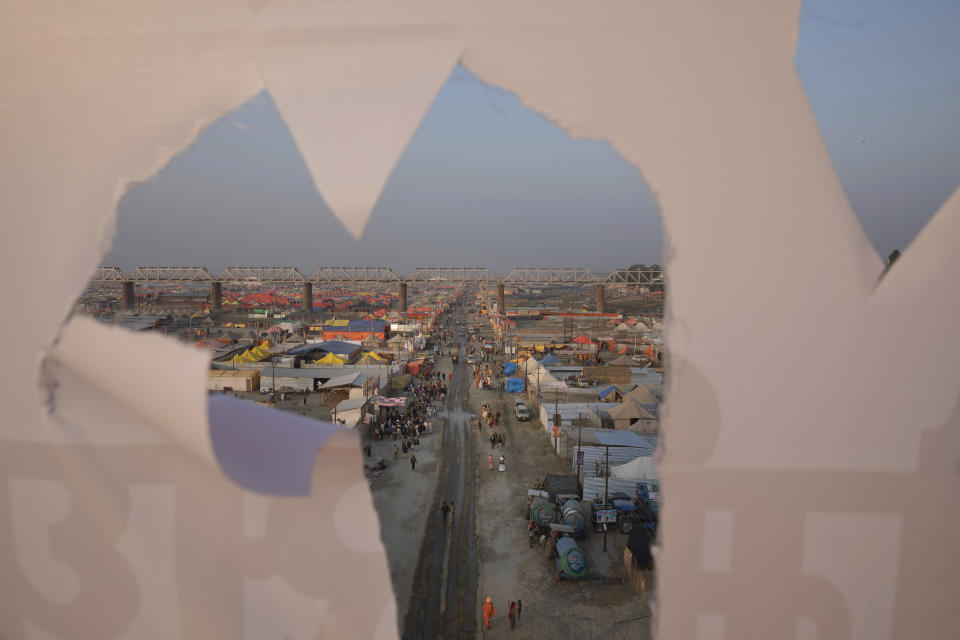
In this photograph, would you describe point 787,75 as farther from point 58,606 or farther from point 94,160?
point 58,606

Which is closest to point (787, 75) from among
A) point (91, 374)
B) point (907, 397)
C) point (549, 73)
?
point (549, 73)

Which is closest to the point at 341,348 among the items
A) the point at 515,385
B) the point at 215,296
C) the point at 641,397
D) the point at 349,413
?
the point at 515,385

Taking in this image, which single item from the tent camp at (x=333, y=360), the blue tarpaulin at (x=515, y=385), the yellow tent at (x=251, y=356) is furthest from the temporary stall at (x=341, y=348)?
the blue tarpaulin at (x=515, y=385)

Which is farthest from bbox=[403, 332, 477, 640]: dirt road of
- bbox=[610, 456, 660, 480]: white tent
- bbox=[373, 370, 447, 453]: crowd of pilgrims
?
bbox=[610, 456, 660, 480]: white tent

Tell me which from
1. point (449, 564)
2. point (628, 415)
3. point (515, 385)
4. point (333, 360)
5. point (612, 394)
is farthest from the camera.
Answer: point (333, 360)

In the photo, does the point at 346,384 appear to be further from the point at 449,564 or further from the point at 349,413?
the point at 449,564

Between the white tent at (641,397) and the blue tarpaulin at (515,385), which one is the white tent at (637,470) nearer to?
the white tent at (641,397)

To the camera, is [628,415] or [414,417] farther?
[414,417]
